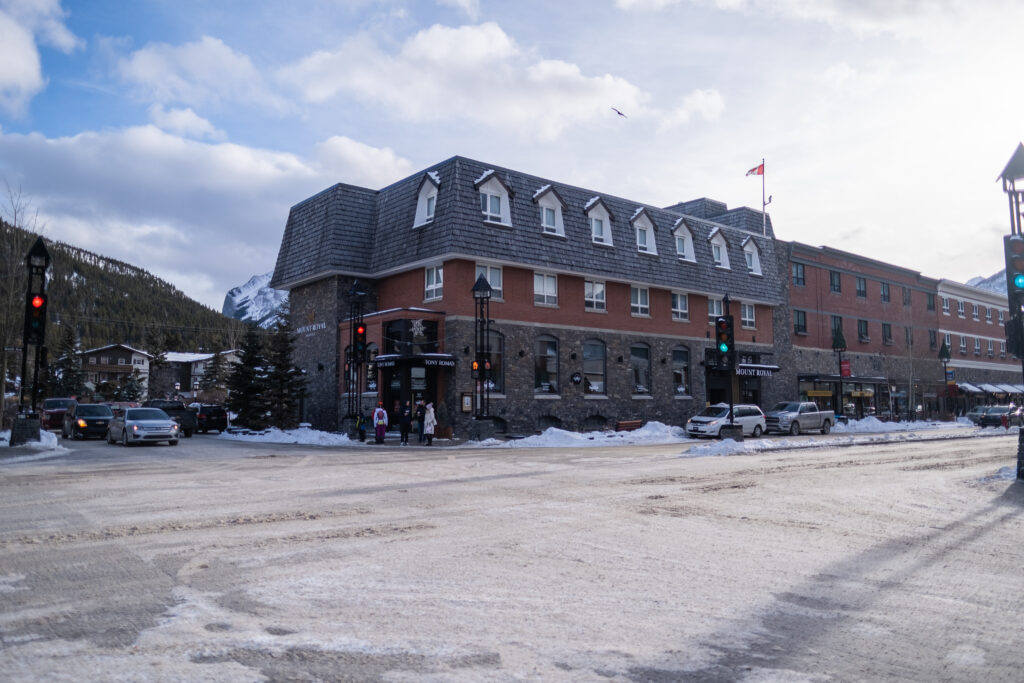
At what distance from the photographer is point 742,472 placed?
645 inches

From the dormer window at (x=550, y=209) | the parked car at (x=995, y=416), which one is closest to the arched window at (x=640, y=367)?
the dormer window at (x=550, y=209)

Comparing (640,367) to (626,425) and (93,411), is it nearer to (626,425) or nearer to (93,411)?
(626,425)

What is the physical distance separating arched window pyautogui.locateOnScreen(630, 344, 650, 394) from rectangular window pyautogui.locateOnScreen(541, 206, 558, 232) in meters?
7.75

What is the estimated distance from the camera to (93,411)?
31.7 meters

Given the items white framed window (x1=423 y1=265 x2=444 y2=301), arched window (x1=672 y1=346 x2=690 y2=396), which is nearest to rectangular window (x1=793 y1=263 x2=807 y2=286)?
arched window (x1=672 y1=346 x2=690 y2=396)

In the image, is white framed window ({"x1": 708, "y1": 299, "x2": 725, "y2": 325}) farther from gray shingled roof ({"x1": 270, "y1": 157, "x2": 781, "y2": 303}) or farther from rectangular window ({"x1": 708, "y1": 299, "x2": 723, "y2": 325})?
gray shingled roof ({"x1": 270, "y1": 157, "x2": 781, "y2": 303})

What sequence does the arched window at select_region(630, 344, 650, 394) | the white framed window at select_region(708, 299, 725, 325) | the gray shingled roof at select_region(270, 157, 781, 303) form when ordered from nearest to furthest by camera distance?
the gray shingled roof at select_region(270, 157, 781, 303) → the arched window at select_region(630, 344, 650, 394) → the white framed window at select_region(708, 299, 725, 325)

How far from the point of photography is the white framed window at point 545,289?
35.3 metres

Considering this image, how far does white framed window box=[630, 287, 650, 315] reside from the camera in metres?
39.3

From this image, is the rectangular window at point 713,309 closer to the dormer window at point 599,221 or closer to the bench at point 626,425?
the dormer window at point 599,221

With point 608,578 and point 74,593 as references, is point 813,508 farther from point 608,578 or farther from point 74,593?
point 74,593

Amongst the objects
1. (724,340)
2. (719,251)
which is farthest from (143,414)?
(719,251)

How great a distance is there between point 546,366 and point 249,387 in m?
15.1

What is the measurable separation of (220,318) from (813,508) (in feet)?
474
